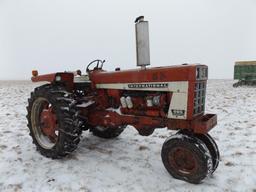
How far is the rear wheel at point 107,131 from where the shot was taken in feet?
17.2

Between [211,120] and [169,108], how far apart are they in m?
0.60

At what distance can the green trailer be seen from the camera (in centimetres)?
1822

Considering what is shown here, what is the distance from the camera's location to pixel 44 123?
4645 mm

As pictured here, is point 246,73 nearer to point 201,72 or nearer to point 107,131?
point 107,131

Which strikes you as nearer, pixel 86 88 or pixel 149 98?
pixel 149 98

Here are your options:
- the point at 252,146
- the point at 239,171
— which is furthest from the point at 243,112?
the point at 239,171

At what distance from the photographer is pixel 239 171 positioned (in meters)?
3.71

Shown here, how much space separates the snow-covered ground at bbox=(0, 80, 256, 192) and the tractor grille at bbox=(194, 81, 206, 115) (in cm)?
94

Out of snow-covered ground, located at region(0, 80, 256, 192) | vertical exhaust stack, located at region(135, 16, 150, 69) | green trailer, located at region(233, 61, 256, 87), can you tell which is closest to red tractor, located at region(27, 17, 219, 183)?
vertical exhaust stack, located at region(135, 16, 150, 69)

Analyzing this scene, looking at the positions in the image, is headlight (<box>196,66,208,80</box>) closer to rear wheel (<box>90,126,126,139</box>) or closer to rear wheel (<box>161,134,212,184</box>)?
rear wheel (<box>161,134,212,184</box>)

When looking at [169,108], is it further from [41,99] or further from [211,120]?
[41,99]

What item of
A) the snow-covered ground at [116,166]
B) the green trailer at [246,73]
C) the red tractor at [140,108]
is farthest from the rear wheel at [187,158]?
the green trailer at [246,73]

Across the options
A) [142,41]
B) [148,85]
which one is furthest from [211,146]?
[142,41]

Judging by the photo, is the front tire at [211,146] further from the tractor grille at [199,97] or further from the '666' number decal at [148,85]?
the '666' number decal at [148,85]
